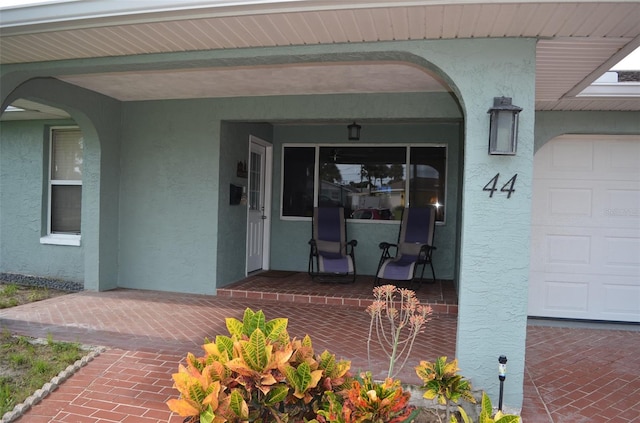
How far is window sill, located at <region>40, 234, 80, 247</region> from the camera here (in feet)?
21.9

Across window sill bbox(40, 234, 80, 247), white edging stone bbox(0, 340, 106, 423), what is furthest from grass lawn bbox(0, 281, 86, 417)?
window sill bbox(40, 234, 80, 247)

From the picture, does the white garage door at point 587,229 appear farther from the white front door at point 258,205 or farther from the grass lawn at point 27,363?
the grass lawn at point 27,363

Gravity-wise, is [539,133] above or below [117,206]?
above

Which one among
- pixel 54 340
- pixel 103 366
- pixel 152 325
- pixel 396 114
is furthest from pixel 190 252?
pixel 396 114

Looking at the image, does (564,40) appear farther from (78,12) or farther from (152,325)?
(152,325)

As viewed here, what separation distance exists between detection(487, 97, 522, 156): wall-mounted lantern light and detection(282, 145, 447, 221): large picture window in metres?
4.11

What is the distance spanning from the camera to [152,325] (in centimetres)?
439

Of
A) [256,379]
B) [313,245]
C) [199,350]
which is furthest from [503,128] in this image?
[313,245]

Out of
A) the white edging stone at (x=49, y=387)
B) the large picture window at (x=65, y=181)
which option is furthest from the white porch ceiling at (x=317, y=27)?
the large picture window at (x=65, y=181)

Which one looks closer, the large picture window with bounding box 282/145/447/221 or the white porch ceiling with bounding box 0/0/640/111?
the white porch ceiling with bounding box 0/0/640/111

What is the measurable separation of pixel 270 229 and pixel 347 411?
5967 millimetres

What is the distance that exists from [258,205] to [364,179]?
1.73 m

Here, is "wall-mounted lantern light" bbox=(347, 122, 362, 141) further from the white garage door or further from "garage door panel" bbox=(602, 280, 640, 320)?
"garage door panel" bbox=(602, 280, 640, 320)

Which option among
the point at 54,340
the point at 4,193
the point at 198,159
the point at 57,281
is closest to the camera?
the point at 54,340
